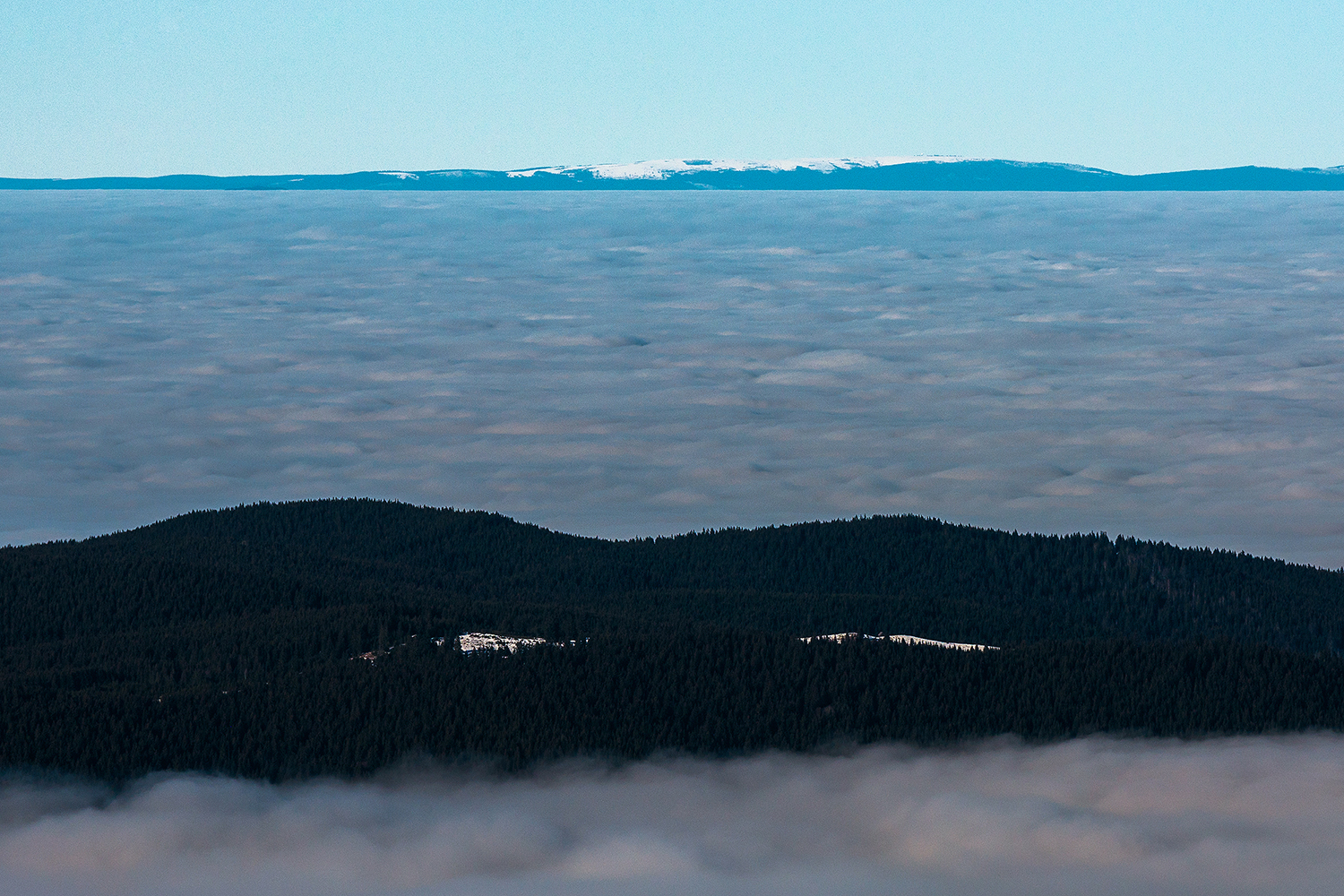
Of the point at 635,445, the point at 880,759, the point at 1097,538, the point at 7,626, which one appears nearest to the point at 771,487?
the point at 635,445

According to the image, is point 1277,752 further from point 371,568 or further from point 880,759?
point 371,568

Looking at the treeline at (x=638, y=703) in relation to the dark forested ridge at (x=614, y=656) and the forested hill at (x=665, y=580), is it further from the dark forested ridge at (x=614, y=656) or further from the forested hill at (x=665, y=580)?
the forested hill at (x=665, y=580)

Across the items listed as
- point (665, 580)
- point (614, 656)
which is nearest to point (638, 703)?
point (614, 656)

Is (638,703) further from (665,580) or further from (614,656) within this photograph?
(665,580)

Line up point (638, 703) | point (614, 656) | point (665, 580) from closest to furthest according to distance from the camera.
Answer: point (638, 703)
point (614, 656)
point (665, 580)

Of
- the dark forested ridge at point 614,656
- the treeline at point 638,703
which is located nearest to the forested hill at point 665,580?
the dark forested ridge at point 614,656

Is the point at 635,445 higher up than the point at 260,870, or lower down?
lower down
